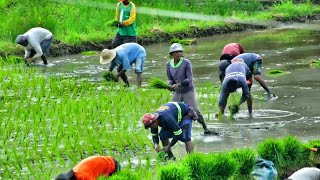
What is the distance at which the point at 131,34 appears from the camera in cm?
1722

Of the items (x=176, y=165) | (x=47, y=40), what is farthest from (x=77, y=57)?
(x=176, y=165)

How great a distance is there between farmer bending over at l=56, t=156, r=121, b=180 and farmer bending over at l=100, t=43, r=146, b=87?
558cm

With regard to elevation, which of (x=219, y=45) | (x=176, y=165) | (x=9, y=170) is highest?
(x=176, y=165)

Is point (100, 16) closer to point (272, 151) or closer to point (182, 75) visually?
point (182, 75)

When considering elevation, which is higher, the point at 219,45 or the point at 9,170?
the point at 9,170

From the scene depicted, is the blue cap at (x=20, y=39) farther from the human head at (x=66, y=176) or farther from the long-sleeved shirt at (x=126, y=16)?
the human head at (x=66, y=176)

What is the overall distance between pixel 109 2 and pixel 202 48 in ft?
Result: 10.6

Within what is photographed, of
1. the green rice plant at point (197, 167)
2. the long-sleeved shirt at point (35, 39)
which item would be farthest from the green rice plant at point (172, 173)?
the long-sleeved shirt at point (35, 39)

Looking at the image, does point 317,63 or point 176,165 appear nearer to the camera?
point 176,165

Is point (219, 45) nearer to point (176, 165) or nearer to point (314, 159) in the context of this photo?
point (314, 159)

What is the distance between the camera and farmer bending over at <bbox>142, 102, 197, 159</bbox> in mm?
9656

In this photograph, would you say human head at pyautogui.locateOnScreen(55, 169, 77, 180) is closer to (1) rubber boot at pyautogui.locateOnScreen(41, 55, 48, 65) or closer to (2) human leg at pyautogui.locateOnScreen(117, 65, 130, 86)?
(2) human leg at pyautogui.locateOnScreen(117, 65, 130, 86)

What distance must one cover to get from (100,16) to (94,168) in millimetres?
13595

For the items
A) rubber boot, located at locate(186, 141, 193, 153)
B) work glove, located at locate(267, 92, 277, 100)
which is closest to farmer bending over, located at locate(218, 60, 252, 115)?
work glove, located at locate(267, 92, 277, 100)
